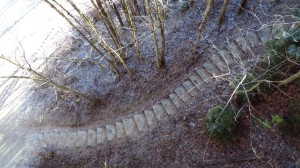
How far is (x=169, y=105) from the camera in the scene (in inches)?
341

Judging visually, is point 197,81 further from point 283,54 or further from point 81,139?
point 81,139

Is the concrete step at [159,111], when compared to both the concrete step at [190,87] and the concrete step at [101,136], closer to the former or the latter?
the concrete step at [190,87]

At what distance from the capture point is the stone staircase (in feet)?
27.2

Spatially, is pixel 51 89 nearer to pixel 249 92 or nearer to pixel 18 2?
pixel 18 2

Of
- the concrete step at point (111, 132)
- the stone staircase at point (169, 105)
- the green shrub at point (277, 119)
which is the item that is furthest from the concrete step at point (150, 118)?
the green shrub at point (277, 119)

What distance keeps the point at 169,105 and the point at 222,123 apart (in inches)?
86.4

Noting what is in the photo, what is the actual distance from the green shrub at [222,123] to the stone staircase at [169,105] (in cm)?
116

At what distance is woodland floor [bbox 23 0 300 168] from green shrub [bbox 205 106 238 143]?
27 cm

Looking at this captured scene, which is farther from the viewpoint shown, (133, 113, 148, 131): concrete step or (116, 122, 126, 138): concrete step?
(116, 122, 126, 138): concrete step

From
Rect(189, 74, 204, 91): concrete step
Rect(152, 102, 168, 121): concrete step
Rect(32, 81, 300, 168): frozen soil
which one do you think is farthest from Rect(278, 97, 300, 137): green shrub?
Rect(152, 102, 168, 121): concrete step

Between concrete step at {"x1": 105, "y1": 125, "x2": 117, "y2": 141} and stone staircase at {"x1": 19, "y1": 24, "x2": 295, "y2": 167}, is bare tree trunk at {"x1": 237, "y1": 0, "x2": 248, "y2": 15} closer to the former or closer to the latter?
stone staircase at {"x1": 19, "y1": 24, "x2": 295, "y2": 167}

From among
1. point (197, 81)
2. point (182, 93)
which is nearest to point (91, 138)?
point (182, 93)

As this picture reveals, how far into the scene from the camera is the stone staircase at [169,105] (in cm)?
830

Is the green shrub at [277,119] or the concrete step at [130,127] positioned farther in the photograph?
the concrete step at [130,127]
